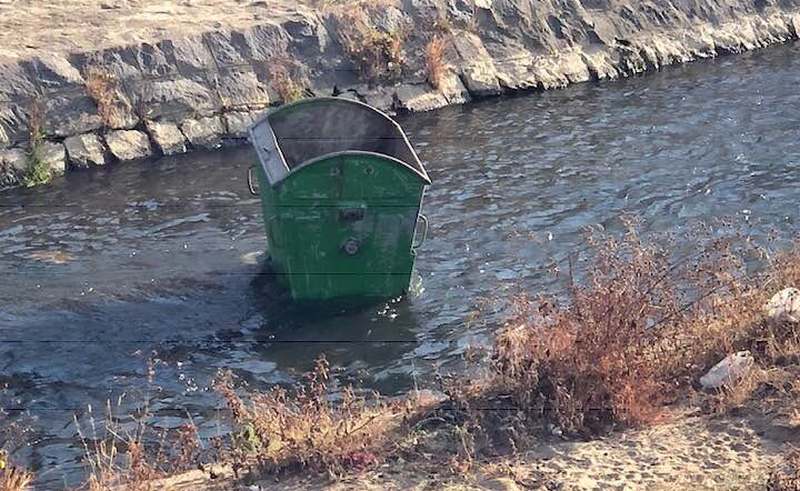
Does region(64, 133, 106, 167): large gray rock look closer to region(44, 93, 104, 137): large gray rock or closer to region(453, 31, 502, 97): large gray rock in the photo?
region(44, 93, 104, 137): large gray rock

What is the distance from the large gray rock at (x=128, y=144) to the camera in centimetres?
1609

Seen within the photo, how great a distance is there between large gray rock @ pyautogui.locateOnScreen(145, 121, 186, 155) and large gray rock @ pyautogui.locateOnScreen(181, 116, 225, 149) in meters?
A: 0.13

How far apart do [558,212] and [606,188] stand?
1.20 m

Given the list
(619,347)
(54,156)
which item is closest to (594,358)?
(619,347)

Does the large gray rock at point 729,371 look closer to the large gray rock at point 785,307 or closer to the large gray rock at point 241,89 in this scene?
the large gray rock at point 785,307

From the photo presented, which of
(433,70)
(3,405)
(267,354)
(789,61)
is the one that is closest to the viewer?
(3,405)

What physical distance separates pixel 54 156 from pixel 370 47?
549 centimetres

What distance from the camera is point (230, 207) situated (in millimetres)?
13859

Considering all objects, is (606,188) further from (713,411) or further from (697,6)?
(697,6)

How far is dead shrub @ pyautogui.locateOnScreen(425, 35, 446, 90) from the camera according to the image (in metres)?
18.7

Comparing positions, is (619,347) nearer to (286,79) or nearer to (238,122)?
(238,122)

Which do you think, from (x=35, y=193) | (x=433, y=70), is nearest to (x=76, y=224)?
(x=35, y=193)

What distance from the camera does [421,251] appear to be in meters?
12.0

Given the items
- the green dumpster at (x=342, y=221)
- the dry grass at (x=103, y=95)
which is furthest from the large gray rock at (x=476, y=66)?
the green dumpster at (x=342, y=221)
